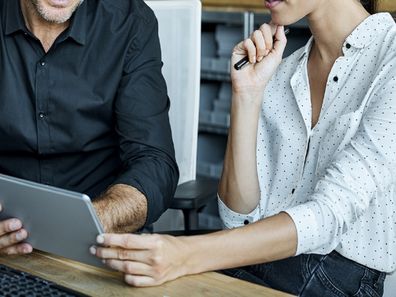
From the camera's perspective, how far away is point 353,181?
4.58ft

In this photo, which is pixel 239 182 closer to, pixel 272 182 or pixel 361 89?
pixel 272 182

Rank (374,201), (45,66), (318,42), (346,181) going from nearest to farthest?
(346,181) < (374,201) < (318,42) < (45,66)

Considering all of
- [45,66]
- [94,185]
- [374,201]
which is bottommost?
[94,185]

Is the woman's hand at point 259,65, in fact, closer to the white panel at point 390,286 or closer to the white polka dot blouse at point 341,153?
the white polka dot blouse at point 341,153

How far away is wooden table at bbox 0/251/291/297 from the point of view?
119cm

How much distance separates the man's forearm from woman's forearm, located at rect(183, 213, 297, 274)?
0.31 meters

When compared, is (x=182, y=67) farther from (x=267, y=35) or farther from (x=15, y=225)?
(x=15, y=225)

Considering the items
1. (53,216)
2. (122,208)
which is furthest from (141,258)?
(122,208)

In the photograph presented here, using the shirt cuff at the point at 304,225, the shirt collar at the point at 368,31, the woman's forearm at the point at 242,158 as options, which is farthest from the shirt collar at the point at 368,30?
the shirt cuff at the point at 304,225

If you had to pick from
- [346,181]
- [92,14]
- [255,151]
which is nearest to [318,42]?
[255,151]

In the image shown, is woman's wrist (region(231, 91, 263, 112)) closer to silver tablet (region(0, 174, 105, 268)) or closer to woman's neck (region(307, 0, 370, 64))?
woman's neck (region(307, 0, 370, 64))

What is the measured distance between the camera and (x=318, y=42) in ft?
5.49

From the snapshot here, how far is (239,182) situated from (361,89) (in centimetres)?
33

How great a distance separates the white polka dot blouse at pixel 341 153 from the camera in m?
1.39
